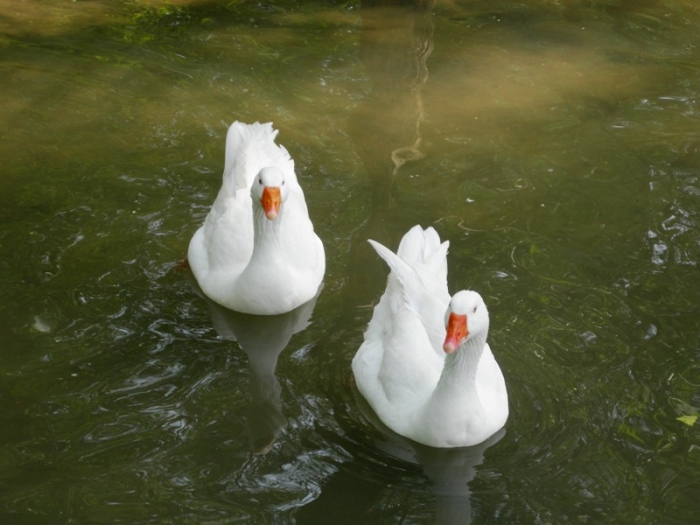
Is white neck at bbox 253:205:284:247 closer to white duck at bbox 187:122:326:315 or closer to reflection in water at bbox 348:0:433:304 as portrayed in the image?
white duck at bbox 187:122:326:315

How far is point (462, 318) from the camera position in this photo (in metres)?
5.08

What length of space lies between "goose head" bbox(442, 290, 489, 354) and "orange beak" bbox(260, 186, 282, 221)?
5.72 feet

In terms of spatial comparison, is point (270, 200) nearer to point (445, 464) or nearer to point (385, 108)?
point (445, 464)

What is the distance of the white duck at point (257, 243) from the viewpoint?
21.8ft

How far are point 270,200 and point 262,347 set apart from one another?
0.99 m

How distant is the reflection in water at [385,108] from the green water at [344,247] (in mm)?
31

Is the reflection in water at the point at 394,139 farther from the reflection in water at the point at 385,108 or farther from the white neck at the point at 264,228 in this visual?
the white neck at the point at 264,228

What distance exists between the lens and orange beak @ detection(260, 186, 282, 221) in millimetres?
6410

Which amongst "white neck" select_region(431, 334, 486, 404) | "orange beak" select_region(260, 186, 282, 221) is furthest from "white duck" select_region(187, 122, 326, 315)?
"white neck" select_region(431, 334, 486, 404)

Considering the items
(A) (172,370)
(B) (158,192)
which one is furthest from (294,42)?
(A) (172,370)

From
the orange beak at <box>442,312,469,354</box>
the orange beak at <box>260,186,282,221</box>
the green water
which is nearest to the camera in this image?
the orange beak at <box>442,312,469,354</box>

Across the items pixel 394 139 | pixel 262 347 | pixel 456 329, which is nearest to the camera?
pixel 456 329

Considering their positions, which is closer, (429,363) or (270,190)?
(429,363)

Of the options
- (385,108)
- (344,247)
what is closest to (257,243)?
(344,247)
